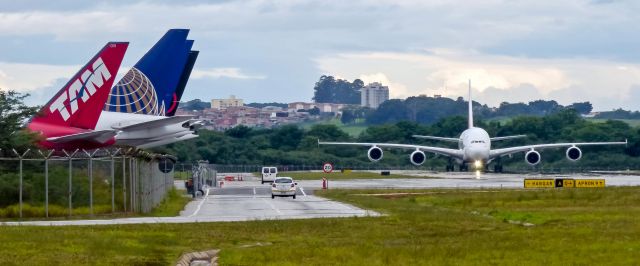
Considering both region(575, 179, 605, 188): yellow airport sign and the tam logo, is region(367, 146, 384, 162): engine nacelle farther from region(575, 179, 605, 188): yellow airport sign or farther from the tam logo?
the tam logo

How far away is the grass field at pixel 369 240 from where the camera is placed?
28.3 metres

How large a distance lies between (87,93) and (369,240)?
2034 cm

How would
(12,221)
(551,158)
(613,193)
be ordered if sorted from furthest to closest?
1. (551,158)
2. (613,193)
3. (12,221)

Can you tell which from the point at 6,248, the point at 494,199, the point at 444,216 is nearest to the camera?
the point at 6,248

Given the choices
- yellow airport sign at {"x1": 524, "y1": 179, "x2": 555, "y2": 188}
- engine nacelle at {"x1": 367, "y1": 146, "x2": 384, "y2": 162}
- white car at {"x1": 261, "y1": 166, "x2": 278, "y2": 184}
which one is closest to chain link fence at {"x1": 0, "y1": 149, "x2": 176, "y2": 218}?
yellow airport sign at {"x1": 524, "y1": 179, "x2": 555, "y2": 188}

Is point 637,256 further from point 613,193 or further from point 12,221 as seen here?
point 613,193

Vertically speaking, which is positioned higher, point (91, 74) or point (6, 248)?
point (91, 74)

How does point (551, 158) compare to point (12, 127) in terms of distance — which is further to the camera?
point (551, 158)

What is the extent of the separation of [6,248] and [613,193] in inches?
1784

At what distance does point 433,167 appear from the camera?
169750 mm

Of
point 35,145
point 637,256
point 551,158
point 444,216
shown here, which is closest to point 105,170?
point 35,145

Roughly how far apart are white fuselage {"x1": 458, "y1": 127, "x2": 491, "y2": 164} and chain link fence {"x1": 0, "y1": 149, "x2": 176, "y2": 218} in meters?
71.8

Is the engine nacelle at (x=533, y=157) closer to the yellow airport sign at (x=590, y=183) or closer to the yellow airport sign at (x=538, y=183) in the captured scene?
the yellow airport sign at (x=538, y=183)

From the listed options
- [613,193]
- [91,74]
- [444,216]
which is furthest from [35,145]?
[613,193]
